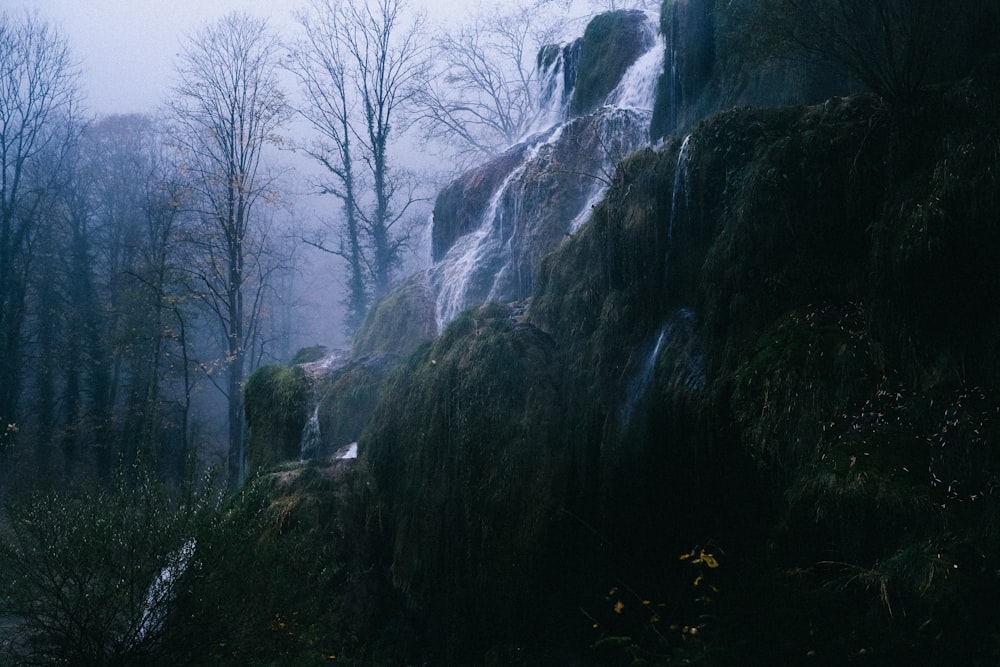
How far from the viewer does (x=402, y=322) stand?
44.0ft

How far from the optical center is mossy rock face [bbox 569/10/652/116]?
1274 centimetres

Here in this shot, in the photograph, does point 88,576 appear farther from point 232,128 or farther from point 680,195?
point 232,128

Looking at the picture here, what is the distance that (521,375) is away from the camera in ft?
21.5

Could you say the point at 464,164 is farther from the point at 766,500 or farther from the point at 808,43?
the point at 766,500

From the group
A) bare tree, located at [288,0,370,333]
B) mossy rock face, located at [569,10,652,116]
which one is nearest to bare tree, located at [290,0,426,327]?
bare tree, located at [288,0,370,333]

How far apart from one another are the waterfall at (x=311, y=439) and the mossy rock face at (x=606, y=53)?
798 centimetres

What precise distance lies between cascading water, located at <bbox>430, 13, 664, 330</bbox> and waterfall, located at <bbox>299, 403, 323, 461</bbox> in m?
3.03

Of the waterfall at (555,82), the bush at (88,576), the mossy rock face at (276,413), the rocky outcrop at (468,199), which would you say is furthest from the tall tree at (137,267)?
the bush at (88,576)

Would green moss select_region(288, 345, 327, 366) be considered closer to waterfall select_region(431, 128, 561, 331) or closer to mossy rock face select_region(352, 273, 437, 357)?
mossy rock face select_region(352, 273, 437, 357)

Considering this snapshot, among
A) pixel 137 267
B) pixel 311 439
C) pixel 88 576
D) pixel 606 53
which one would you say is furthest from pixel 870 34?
pixel 137 267

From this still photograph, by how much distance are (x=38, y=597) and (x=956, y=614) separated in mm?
5365

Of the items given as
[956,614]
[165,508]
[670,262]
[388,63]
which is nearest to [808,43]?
[670,262]

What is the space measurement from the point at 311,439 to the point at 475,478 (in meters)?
5.90

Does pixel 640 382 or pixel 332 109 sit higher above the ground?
pixel 332 109
